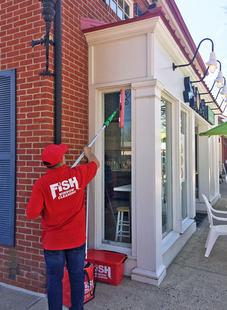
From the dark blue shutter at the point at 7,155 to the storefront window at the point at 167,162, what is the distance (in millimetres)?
2549

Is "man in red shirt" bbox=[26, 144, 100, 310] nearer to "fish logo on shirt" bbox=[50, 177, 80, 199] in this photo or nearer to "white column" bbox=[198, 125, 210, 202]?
"fish logo on shirt" bbox=[50, 177, 80, 199]

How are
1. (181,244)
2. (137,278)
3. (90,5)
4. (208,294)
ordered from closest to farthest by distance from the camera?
(208,294) → (137,278) → (90,5) → (181,244)

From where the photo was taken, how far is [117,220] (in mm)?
3951

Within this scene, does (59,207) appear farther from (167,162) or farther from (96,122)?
(167,162)

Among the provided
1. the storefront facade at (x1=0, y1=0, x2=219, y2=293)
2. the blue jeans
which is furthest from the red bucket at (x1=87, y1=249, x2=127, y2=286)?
the blue jeans

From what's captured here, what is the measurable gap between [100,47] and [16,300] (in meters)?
3.60

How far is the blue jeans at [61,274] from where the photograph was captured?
7.61 ft

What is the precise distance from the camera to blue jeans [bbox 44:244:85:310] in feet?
7.61

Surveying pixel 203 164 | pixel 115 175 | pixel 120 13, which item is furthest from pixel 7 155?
pixel 203 164

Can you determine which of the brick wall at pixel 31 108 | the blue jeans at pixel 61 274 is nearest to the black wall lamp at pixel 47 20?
the brick wall at pixel 31 108

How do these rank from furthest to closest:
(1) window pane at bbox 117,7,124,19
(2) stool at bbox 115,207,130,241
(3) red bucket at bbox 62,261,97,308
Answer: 1. (1) window pane at bbox 117,7,124,19
2. (2) stool at bbox 115,207,130,241
3. (3) red bucket at bbox 62,261,97,308

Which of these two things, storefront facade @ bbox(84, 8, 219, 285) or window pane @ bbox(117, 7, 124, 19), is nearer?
storefront facade @ bbox(84, 8, 219, 285)

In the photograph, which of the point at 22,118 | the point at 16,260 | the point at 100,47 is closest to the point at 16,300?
the point at 16,260

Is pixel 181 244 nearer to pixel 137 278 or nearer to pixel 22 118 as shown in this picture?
pixel 137 278
